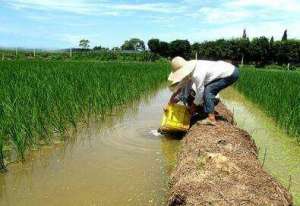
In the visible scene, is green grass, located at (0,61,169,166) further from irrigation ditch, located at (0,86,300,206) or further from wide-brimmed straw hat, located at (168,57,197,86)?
wide-brimmed straw hat, located at (168,57,197,86)

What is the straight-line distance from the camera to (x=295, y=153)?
15.3ft

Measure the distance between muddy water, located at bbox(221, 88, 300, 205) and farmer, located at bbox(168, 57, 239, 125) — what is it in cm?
71

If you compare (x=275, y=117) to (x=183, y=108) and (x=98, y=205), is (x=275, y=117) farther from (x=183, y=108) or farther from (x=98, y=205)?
(x=98, y=205)

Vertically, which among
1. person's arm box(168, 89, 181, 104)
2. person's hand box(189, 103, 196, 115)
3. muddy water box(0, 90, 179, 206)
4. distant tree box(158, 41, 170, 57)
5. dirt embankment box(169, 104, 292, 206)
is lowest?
muddy water box(0, 90, 179, 206)

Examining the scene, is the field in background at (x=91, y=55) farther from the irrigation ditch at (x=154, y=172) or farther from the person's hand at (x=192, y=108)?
the irrigation ditch at (x=154, y=172)

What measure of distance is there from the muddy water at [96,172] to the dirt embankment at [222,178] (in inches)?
13.1

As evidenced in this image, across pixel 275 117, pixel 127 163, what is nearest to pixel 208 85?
pixel 127 163

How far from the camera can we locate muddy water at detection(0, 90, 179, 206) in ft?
10.5

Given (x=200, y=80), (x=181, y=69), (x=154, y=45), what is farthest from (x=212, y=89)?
(x=154, y=45)

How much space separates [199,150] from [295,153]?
1665mm

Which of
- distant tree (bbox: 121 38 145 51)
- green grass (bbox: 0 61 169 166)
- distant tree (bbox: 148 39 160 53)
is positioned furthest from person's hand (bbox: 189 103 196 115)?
distant tree (bbox: 121 38 145 51)

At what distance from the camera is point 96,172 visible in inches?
151

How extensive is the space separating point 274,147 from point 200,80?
1075mm

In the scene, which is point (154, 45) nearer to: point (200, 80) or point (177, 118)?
point (177, 118)
